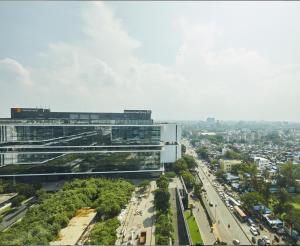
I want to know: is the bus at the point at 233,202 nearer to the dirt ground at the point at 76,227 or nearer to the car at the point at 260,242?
the car at the point at 260,242

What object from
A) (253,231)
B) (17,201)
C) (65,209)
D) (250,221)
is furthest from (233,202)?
(17,201)

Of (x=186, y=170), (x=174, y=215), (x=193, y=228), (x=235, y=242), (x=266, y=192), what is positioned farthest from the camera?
(x=186, y=170)

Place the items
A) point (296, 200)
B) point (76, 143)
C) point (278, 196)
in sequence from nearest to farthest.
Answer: point (278, 196), point (296, 200), point (76, 143)

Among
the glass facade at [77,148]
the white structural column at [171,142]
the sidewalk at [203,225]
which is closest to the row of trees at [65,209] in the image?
the glass facade at [77,148]

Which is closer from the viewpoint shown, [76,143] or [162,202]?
[162,202]

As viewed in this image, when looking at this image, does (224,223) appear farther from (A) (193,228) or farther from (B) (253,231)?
(A) (193,228)

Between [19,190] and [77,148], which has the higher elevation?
[77,148]
